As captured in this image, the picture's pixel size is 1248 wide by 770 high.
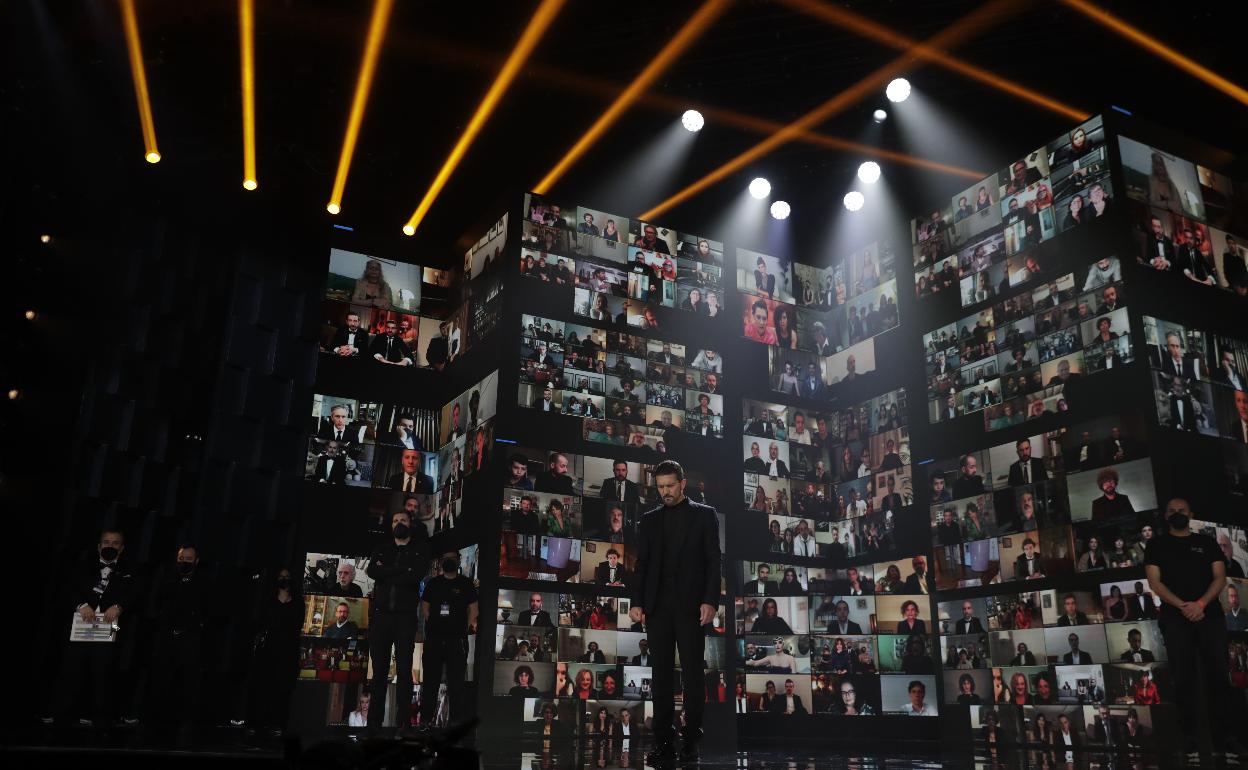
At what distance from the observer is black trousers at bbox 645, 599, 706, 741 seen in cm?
489

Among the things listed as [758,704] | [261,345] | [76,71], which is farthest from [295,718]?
[76,71]

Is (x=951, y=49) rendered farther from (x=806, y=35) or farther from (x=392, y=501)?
(x=392, y=501)

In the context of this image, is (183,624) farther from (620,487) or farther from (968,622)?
(968,622)

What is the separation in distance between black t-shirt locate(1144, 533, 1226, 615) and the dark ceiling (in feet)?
14.7

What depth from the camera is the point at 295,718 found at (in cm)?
1005

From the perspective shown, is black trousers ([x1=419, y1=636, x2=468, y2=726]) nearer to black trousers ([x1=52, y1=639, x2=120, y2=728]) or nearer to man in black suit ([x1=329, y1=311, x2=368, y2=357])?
black trousers ([x1=52, y1=639, x2=120, y2=728])

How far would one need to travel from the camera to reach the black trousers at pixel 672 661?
193 inches

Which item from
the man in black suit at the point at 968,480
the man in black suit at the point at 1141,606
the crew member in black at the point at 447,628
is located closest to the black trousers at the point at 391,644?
the crew member in black at the point at 447,628

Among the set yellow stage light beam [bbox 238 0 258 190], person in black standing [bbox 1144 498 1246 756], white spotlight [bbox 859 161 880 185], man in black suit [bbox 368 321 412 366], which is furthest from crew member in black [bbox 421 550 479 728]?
white spotlight [bbox 859 161 880 185]

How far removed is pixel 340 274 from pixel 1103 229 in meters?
8.79

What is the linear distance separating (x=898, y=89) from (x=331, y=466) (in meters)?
7.70

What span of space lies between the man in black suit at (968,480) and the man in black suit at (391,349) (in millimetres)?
6818

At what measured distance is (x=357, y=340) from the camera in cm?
1148

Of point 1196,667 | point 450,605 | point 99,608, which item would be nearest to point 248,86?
point 99,608
